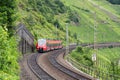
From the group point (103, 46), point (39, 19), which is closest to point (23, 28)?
point (39, 19)

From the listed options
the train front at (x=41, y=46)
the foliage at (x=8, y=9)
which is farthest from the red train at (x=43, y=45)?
the foliage at (x=8, y=9)

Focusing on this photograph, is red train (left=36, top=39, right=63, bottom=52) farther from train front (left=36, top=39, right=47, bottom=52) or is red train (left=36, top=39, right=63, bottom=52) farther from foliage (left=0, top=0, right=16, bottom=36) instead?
foliage (left=0, top=0, right=16, bottom=36)

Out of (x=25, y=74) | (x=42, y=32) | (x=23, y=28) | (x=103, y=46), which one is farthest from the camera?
(x=103, y=46)

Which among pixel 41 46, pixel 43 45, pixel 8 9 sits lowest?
pixel 41 46

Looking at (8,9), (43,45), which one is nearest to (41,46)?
(43,45)

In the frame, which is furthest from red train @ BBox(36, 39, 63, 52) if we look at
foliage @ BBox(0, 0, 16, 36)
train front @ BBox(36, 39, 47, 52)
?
foliage @ BBox(0, 0, 16, 36)

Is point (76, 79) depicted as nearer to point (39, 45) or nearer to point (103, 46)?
point (39, 45)

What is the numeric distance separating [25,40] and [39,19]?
62.4m

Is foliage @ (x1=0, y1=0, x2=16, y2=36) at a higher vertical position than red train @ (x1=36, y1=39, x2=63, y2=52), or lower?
higher

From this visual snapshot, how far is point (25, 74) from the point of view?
60.0 m

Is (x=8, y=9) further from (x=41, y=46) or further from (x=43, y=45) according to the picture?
(x=41, y=46)

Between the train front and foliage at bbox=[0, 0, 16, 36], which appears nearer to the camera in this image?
foliage at bbox=[0, 0, 16, 36]

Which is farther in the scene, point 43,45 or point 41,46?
point 41,46

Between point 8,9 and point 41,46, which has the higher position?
point 8,9
